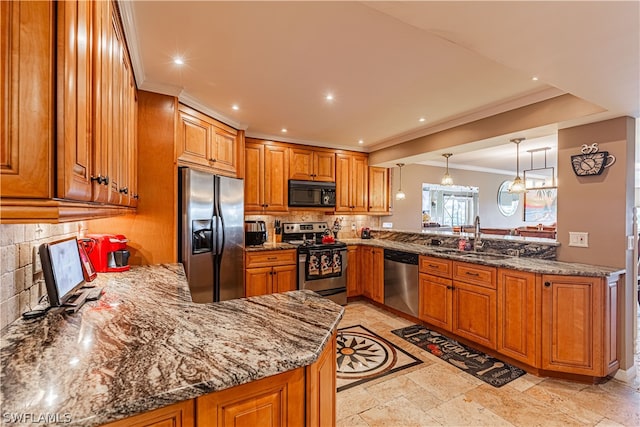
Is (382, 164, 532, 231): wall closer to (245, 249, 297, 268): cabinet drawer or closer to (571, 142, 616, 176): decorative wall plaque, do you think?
(245, 249, 297, 268): cabinet drawer

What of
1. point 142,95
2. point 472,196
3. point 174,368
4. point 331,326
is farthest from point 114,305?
point 472,196

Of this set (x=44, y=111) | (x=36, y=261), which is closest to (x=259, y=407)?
(x=44, y=111)

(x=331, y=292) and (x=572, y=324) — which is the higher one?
(x=572, y=324)

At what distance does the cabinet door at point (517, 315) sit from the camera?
2512mm

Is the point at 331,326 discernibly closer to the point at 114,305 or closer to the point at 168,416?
the point at 168,416

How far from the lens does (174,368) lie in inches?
36.0

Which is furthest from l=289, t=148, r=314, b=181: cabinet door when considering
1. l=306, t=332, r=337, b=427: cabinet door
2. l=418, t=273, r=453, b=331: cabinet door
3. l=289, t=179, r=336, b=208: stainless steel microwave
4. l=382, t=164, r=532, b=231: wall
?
l=306, t=332, r=337, b=427: cabinet door

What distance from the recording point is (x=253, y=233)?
404 centimetres

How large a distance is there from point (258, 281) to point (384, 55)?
287cm

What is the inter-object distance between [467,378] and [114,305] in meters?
2.64

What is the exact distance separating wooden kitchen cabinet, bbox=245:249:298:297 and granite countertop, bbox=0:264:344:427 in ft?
6.73

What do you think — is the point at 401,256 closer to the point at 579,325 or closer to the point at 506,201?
the point at 579,325

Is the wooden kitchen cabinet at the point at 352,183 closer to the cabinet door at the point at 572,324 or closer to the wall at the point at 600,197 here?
the wall at the point at 600,197

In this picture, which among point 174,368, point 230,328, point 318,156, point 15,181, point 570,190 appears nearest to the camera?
point 15,181
